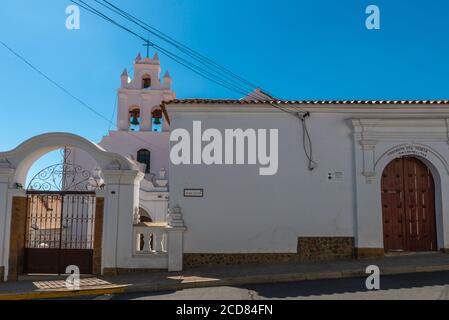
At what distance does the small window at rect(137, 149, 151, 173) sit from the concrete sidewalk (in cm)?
1368

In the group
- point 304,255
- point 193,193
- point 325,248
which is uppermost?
point 193,193

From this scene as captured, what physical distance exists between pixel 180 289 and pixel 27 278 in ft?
12.5

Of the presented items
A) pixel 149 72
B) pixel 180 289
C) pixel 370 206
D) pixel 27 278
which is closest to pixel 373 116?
pixel 370 206

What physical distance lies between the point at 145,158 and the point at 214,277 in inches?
591

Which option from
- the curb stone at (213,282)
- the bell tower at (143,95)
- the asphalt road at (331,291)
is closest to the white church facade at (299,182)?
the curb stone at (213,282)

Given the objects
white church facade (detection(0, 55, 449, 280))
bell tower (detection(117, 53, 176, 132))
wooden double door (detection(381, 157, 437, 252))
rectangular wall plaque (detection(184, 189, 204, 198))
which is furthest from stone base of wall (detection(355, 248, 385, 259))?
bell tower (detection(117, 53, 176, 132))

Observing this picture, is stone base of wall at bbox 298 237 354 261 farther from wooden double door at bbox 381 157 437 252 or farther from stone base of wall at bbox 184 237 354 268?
wooden double door at bbox 381 157 437 252

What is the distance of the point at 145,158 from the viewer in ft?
73.9

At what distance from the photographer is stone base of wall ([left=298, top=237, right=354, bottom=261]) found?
9.88 m

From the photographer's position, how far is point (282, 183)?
10.0m

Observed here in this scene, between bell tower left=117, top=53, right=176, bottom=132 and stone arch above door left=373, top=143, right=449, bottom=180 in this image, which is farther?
bell tower left=117, top=53, right=176, bottom=132

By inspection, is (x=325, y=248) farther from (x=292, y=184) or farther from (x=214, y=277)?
(x=214, y=277)

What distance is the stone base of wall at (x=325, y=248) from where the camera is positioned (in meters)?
9.88

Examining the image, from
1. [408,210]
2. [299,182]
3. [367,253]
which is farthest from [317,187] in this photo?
[408,210]
